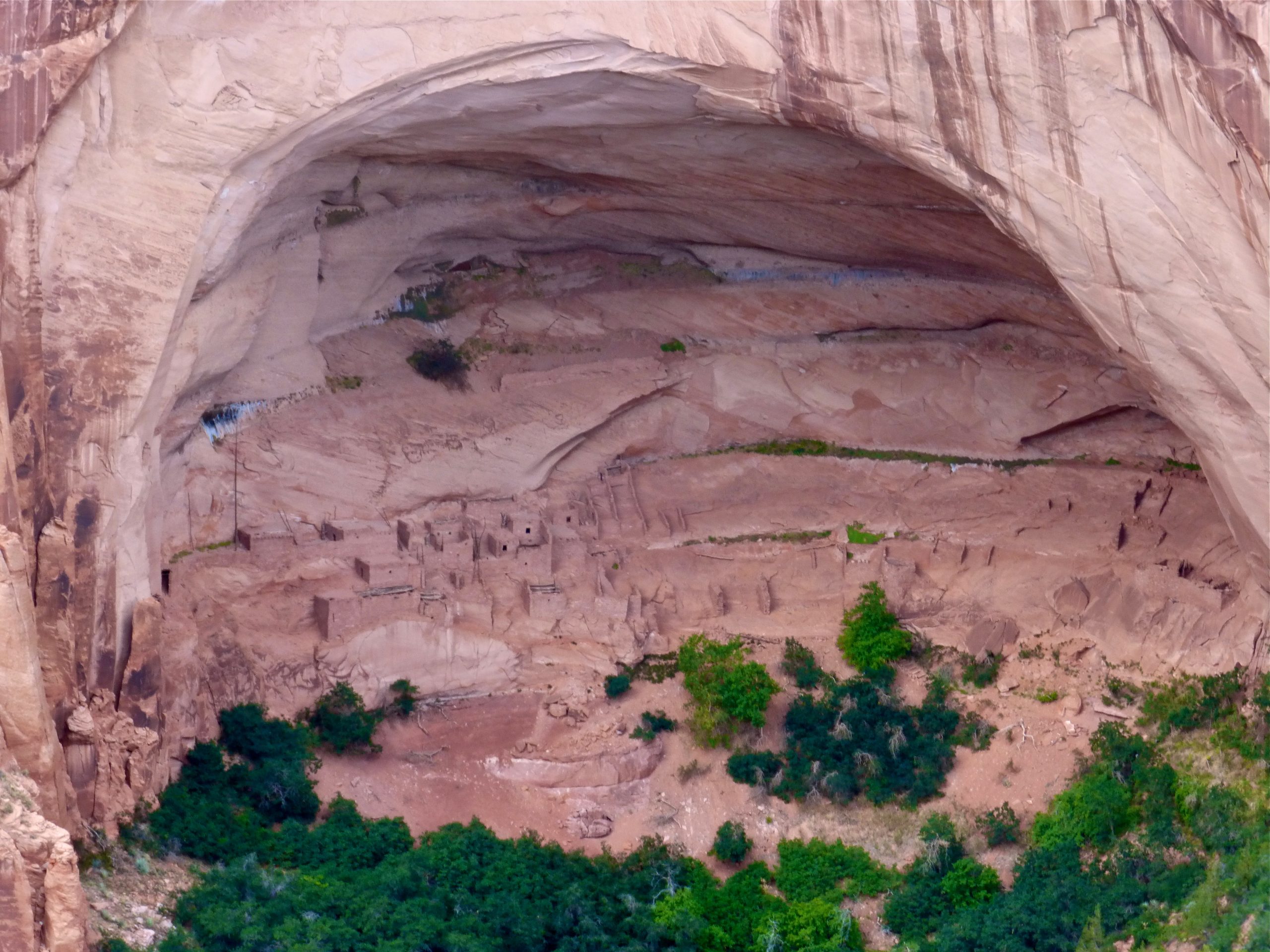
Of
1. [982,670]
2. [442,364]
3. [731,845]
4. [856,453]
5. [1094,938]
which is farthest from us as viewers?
[856,453]

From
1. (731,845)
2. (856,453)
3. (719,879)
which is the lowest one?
(719,879)

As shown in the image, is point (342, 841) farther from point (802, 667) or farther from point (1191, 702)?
point (1191, 702)

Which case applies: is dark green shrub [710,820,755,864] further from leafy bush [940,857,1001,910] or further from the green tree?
the green tree

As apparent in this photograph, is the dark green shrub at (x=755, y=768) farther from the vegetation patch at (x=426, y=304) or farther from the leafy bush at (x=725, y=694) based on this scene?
the vegetation patch at (x=426, y=304)

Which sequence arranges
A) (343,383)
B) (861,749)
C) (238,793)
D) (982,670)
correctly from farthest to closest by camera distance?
(343,383) → (982,670) → (861,749) → (238,793)

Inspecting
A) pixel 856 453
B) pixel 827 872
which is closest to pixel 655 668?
pixel 827 872

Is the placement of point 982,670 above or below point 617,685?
above

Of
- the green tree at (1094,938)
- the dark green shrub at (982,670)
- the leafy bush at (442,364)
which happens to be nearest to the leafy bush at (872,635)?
the dark green shrub at (982,670)

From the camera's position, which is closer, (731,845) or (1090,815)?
(1090,815)
